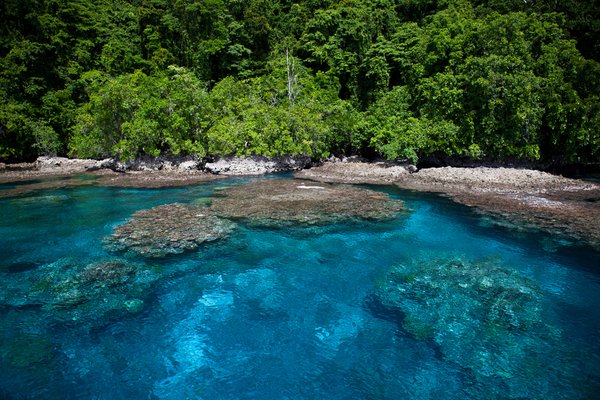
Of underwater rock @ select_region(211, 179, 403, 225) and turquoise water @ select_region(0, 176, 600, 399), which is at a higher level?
underwater rock @ select_region(211, 179, 403, 225)

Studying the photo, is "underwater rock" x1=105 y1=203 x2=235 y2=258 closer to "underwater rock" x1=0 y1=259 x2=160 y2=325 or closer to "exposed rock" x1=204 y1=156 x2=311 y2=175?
"underwater rock" x1=0 y1=259 x2=160 y2=325

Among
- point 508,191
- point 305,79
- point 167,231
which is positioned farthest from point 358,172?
point 167,231

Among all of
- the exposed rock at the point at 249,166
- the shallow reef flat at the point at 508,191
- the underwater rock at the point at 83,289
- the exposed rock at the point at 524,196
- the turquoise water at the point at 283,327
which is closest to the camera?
the turquoise water at the point at 283,327

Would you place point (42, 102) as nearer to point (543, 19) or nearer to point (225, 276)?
point (225, 276)

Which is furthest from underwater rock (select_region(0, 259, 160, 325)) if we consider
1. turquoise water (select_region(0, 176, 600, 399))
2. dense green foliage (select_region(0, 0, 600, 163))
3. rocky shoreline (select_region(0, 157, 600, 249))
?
dense green foliage (select_region(0, 0, 600, 163))

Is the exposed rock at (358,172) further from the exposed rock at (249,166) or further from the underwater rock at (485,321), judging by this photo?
the underwater rock at (485,321)

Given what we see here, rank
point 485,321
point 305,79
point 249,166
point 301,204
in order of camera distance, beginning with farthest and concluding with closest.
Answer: point 305,79 → point 249,166 → point 301,204 → point 485,321

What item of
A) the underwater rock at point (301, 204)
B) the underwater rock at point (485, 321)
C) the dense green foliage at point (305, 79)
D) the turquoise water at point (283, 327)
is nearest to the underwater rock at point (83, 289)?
the turquoise water at point (283, 327)

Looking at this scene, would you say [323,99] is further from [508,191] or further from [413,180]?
[508,191]
